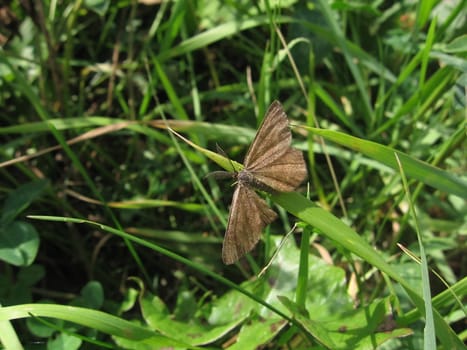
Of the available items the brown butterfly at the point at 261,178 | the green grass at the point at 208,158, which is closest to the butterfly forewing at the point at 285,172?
the brown butterfly at the point at 261,178

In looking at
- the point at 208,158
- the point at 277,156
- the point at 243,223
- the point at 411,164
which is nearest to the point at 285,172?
the point at 277,156

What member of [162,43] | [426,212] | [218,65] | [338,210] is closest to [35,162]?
[162,43]

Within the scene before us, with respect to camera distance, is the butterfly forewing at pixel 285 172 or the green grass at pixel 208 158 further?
the green grass at pixel 208 158

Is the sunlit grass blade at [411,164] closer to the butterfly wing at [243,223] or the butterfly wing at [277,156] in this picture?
the butterfly wing at [277,156]

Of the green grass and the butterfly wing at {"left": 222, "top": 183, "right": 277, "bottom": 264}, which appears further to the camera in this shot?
the green grass

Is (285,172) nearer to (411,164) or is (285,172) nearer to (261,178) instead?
(261,178)

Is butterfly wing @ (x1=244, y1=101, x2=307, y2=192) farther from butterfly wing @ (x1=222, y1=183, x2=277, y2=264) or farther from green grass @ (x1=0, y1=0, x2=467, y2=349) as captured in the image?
green grass @ (x1=0, y1=0, x2=467, y2=349)

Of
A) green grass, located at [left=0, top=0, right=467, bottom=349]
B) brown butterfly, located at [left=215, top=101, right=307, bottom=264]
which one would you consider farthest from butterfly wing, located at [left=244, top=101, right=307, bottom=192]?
green grass, located at [left=0, top=0, right=467, bottom=349]
